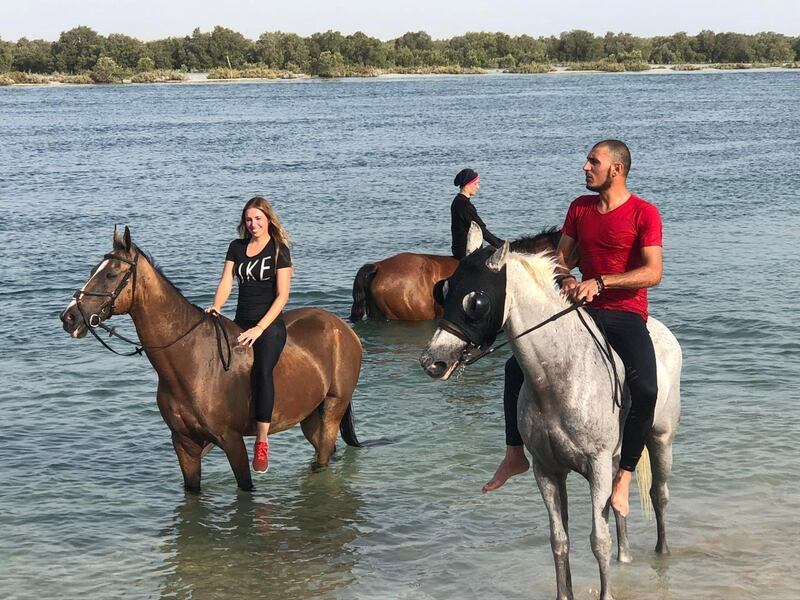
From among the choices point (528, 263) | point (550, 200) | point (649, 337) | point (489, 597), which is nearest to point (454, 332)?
point (528, 263)

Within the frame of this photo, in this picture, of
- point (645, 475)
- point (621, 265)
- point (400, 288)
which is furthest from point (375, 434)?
point (621, 265)

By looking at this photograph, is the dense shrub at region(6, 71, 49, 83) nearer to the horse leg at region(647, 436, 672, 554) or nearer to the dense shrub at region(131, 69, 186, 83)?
the dense shrub at region(131, 69, 186, 83)

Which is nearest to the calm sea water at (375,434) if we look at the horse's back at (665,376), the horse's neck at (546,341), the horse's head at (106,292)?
the horse's back at (665,376)

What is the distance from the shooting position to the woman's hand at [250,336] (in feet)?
27.0

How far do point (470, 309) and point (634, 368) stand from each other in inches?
51.6

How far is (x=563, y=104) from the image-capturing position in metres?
71.6

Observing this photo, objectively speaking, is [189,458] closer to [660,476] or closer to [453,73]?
[660,476]

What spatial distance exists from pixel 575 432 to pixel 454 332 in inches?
40.0

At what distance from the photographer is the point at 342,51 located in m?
154

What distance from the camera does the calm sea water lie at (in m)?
7.75

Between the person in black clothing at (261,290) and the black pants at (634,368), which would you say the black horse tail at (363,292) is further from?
the black pants at (634,368)

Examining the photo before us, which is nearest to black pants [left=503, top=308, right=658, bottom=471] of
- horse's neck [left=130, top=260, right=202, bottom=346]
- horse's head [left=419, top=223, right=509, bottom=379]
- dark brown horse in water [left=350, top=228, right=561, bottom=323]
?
horse's head [left=419, top=223, right=509, bottom=379]

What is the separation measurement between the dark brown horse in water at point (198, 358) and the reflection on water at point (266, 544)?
29cm

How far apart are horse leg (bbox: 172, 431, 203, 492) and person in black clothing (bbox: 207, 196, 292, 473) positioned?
0.54 metres
